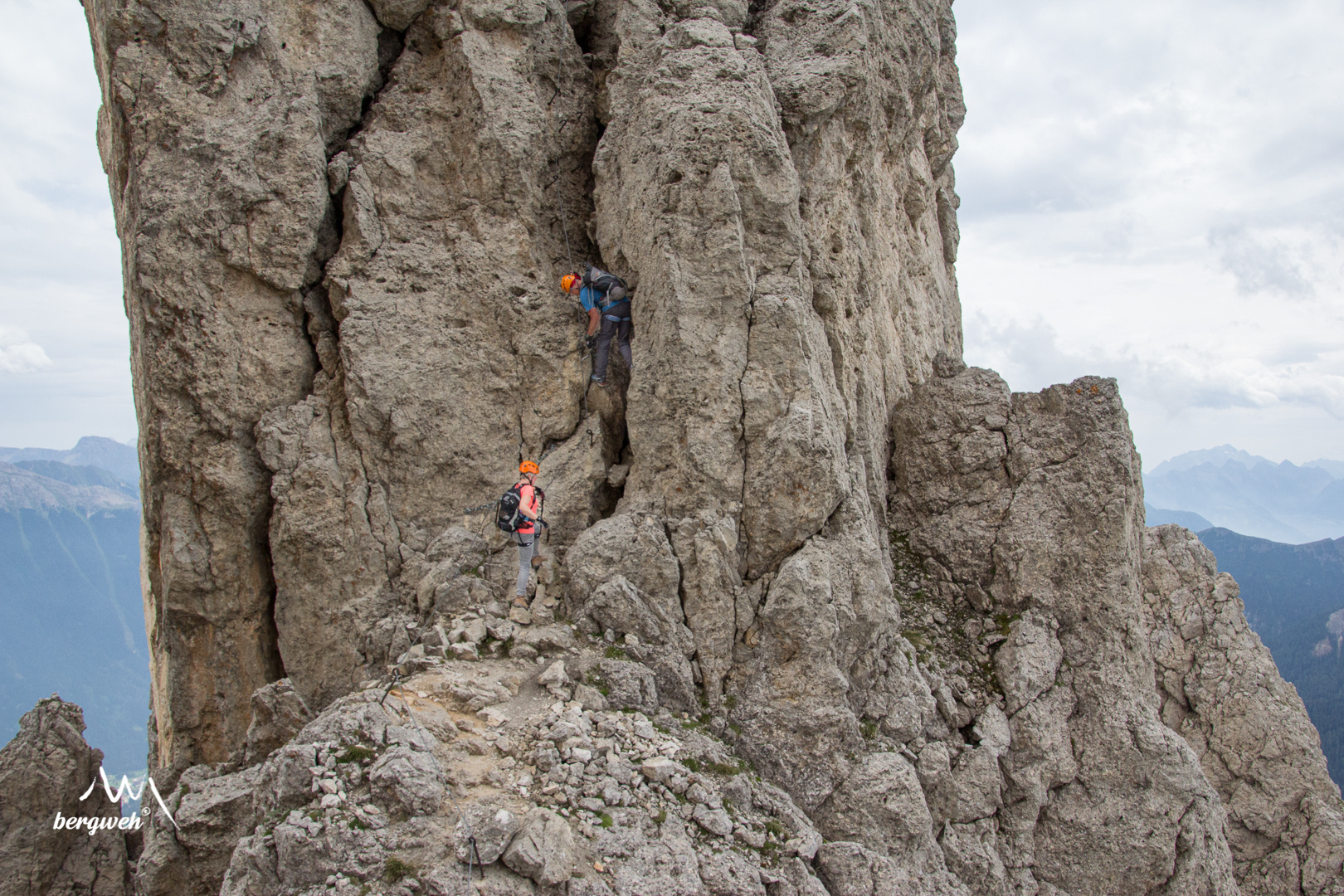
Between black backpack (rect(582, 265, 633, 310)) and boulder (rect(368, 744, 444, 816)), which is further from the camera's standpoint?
black backpack (rect(582, 265, 633, 310))

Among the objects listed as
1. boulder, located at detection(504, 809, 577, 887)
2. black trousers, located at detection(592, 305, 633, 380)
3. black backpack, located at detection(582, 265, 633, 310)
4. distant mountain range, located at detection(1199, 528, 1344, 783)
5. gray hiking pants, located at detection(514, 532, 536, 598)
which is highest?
black backpack, located at detection(582, 265, 633, 310)

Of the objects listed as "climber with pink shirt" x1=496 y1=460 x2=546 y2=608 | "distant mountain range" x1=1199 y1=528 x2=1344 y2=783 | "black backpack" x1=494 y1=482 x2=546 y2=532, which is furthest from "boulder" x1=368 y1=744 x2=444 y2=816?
"distant mountain range" x1=1199 y1=528 x2=1344 y2=783

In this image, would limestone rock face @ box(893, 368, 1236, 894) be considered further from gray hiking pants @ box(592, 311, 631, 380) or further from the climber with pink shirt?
the climber with pink shirt

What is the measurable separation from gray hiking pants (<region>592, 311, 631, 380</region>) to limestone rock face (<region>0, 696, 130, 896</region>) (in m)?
12.0

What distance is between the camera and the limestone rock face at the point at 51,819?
1402 cm

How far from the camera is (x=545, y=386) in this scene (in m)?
14.9

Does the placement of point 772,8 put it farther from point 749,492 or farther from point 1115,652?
point 1115,652

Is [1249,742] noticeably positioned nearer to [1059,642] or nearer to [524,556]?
[1059,642]

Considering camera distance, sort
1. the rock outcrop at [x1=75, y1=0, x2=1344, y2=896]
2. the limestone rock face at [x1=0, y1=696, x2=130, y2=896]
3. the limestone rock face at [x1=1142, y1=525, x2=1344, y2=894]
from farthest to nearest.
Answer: the limestone rock face at [x1=1142, y1=525, x2=1344, y2=894] → the limestone rock face at [x1=0, y1=696, x2=130, y2=896] → the rock outcrop at [x1=75, y1=0, x2=1344, y2=896]

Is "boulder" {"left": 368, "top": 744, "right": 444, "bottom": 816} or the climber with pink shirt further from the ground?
the climber with pink shirt

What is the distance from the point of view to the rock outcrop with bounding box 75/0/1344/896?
11.8 meters

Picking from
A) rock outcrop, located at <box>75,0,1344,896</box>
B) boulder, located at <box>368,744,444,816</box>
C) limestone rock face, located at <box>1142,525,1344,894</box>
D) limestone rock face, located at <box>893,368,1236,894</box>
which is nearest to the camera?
boulder, located at <box>368,744,444,816</box>

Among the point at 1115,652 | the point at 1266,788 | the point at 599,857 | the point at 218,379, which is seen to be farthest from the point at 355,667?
the point at 1266,788

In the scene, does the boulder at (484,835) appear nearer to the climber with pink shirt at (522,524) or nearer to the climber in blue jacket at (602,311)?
the climber with pink shirt at (522,524)
